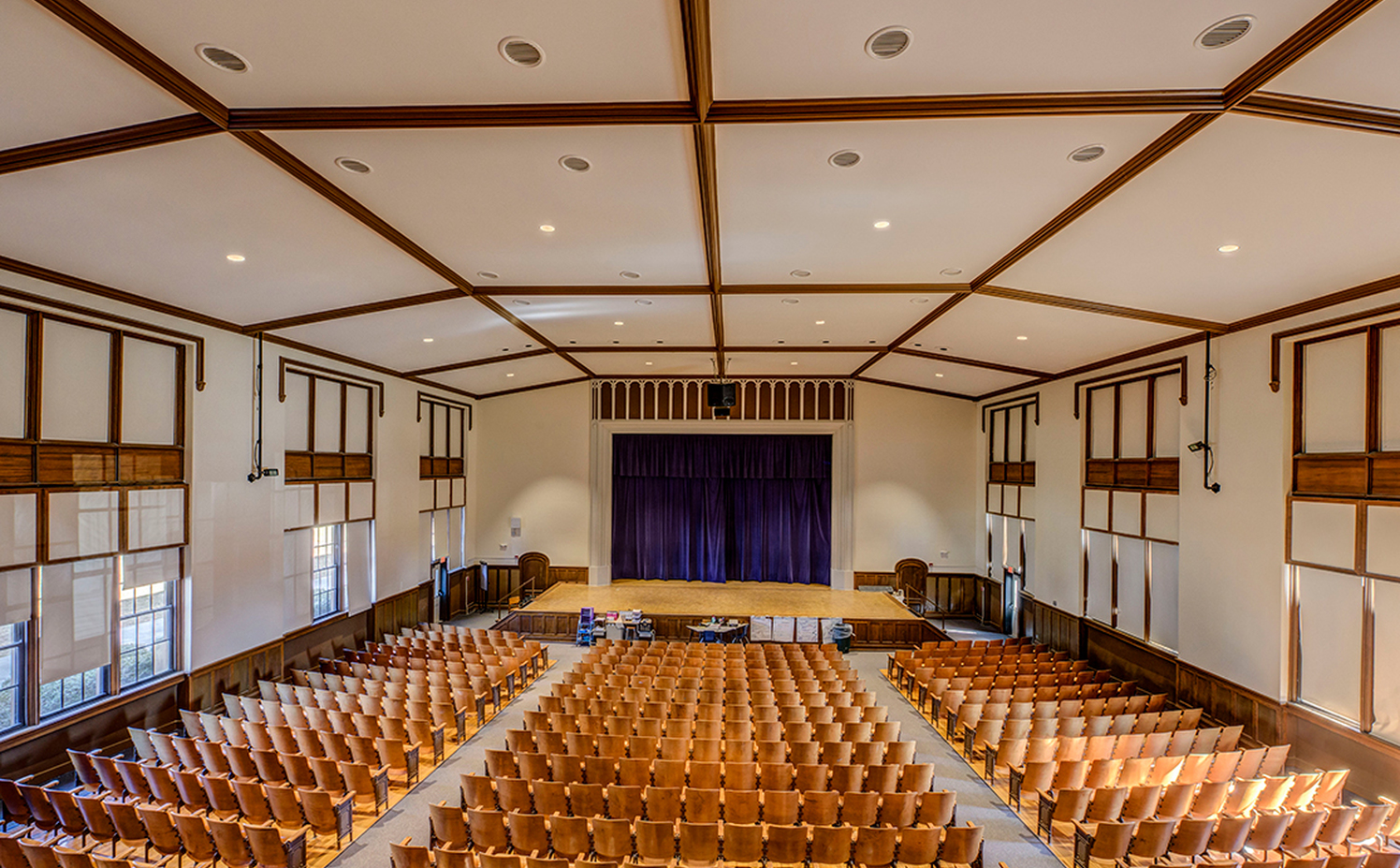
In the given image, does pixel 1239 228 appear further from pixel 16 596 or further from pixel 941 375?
pixel 16 596

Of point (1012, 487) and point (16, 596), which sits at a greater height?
point (1012, 487)

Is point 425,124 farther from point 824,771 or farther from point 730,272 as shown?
point 824,771

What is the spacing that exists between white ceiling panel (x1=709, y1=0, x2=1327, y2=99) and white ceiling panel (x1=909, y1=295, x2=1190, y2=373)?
5431 millimetres

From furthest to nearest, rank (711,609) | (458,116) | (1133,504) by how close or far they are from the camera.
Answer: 1. (711,609)
2. (1133,504)
3. (458,116)

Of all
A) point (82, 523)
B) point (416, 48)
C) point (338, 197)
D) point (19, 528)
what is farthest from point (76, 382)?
point (416, 48)

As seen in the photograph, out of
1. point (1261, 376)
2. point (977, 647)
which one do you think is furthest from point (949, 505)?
point (1261, 376)

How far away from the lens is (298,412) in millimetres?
11375

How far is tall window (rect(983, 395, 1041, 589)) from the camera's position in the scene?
15375mm

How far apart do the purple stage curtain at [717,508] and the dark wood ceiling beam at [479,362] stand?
560 cm

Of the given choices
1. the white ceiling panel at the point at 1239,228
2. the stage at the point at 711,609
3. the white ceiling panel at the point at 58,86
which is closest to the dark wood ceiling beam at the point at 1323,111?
the white ceiling panel at the point at 1239,228

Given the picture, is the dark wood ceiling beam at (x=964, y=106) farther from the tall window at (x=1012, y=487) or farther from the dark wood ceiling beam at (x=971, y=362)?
the tall window at (x=1012, y=487)

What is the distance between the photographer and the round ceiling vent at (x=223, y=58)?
151 inches

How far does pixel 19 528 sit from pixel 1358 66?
37.7ft

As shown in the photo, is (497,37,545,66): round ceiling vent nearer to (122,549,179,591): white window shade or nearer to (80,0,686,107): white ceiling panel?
(80,0,686,107): white ceiling panel
